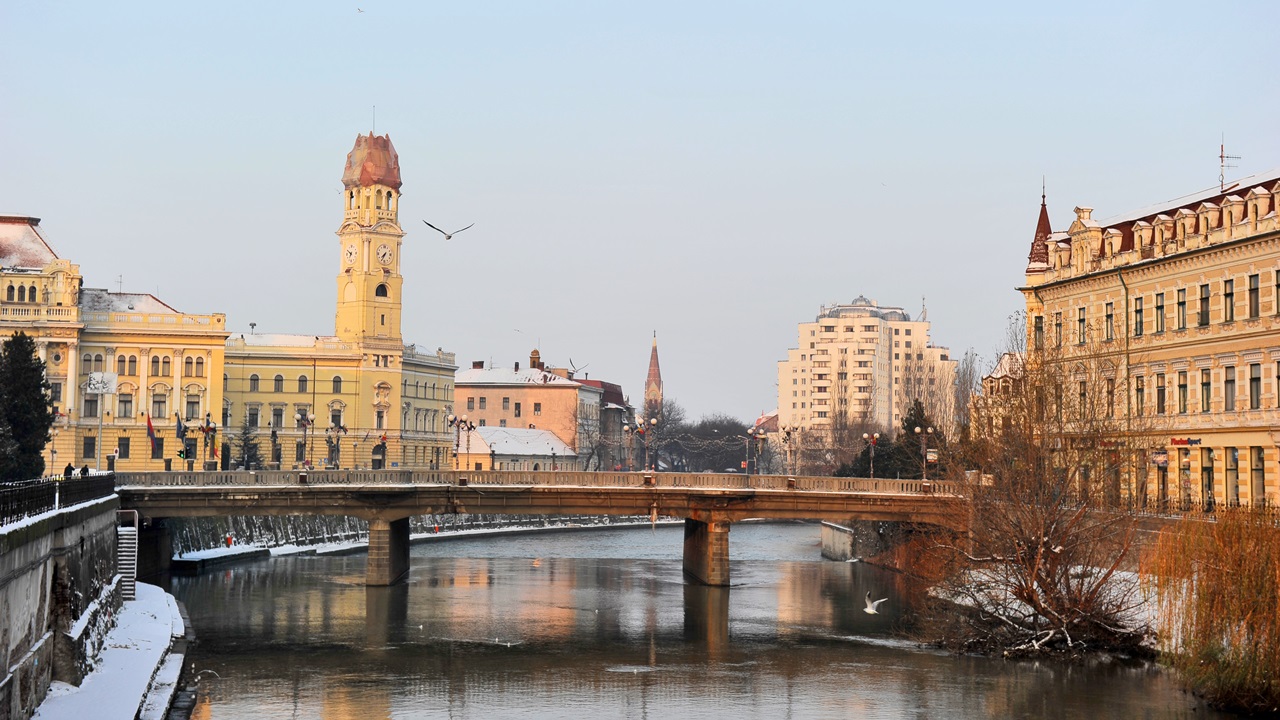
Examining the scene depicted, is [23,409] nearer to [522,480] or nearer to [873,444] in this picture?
[522,480]

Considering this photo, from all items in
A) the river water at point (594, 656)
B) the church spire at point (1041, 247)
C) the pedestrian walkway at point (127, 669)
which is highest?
the church spire at point (1041, 247)

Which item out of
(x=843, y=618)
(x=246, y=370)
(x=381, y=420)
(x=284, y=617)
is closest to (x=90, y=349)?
(x=246, y=370)

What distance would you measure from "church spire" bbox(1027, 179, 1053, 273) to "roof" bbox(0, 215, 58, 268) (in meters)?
83.0

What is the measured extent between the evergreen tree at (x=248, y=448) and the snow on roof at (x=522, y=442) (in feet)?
108

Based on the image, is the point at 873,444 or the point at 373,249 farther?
the point at 373,249

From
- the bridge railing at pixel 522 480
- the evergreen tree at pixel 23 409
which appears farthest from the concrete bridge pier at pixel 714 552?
the evergreen tree at pixel 23 409

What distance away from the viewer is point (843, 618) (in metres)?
66.6

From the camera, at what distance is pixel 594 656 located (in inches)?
2179

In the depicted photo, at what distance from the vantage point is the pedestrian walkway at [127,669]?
38219 mm

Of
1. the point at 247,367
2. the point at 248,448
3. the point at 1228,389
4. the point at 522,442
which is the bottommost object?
the point at 248,448

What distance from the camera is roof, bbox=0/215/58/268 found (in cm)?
12688

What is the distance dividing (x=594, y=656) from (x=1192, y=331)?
28.1m

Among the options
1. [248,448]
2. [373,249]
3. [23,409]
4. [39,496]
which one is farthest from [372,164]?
[39,496]

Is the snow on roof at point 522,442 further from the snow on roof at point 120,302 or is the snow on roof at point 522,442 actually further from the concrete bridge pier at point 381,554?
the concrete bridge pier at point 381,554
